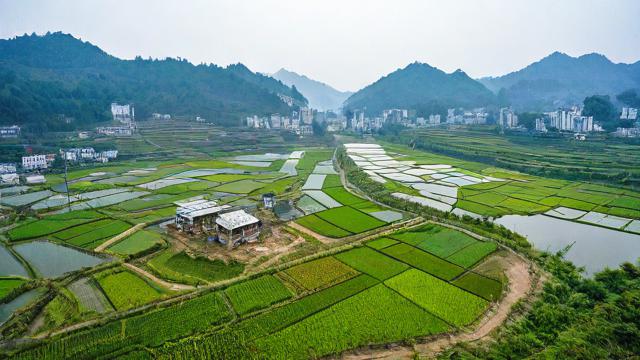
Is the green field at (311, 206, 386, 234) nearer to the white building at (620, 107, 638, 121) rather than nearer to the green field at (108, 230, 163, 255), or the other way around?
the green field at (108, 230, 163, 255)

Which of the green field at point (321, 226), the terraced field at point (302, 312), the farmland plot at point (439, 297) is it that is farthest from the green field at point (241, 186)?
the farmland plot at point (439, 297)

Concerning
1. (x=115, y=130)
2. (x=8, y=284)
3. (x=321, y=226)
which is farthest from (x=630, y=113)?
(x=115, y=130)

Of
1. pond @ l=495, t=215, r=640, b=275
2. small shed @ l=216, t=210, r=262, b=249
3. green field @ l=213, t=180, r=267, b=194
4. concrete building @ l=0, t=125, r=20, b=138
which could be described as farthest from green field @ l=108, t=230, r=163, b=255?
concrete building @ l=0, t=125, r=20, b=138

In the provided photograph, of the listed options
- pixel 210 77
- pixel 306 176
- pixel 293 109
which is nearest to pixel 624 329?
pixel 306 176

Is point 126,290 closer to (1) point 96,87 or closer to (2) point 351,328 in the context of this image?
(2) point 351,328

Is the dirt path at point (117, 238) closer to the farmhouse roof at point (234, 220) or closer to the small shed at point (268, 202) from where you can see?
the farmhouse roof at point (234, 220)

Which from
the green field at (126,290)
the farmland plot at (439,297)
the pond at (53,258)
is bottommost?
the farmland plot at (439,297)
